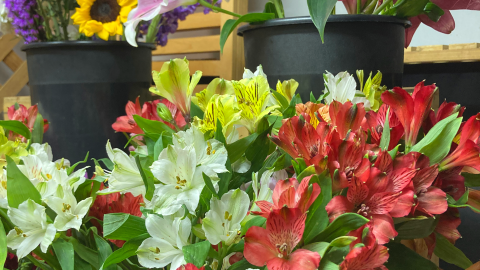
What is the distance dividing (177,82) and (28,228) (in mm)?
132

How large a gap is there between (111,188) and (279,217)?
109 millimetres

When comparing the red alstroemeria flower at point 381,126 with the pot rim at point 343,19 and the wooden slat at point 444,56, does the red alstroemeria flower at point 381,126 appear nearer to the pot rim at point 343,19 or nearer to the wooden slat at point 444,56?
the pot rim at point 343,19

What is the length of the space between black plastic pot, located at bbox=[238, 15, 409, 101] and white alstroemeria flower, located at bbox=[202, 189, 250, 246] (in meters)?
0.25

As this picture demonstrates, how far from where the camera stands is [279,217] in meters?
0.19

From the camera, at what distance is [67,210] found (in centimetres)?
26

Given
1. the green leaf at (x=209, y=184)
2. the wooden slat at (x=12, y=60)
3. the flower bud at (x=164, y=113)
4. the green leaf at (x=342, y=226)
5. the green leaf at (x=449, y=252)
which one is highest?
the flower bud at (x=164, y=113)

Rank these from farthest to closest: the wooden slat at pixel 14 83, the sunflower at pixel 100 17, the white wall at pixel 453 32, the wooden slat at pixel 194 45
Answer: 1. the wooden slat at pixel 14 83
2. the wooden slat at pixel 194 45
3. the white wall at pixel 453 32
4. the sunflower at pixel 100 17

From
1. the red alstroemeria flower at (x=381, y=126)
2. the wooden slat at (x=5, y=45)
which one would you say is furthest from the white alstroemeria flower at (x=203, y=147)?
the wooden slat at (x=5, y=45)

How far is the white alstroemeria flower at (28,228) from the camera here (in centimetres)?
24

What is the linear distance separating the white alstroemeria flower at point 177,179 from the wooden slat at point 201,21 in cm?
118

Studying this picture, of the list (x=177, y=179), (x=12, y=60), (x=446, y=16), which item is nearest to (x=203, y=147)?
(x=177, y=179)

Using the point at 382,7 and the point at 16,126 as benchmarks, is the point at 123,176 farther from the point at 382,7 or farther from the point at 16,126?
the point at 382,7

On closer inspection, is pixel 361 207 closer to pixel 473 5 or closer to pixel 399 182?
pixel 399 182

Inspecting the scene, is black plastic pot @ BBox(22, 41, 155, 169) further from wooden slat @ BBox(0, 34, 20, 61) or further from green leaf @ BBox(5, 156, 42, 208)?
wooden slat @ BBox(0, 34, 20, 61)
